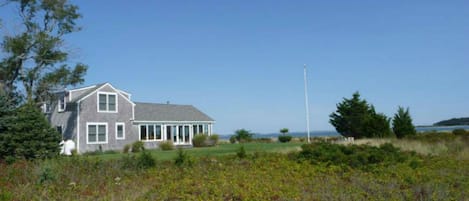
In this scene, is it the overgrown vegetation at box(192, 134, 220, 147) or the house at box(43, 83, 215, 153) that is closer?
the house at box(43, 83, 215, 153)

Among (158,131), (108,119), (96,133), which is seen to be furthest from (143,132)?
(96,133)

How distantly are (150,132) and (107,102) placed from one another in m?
4.55

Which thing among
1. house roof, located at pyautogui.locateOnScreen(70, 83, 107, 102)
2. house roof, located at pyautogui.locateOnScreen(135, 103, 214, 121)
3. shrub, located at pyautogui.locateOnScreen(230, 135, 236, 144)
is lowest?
shrub, located at pyautogui.locateOnScreen(230, 135, 236, 144)

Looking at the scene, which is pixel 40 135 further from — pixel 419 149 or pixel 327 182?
pixel 419 149

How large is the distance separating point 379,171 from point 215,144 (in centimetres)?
2488

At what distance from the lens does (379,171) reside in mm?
10367

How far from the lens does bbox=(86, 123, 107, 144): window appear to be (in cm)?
3086

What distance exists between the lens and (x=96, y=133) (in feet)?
103

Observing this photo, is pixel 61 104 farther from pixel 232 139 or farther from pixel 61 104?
pixel 232 139

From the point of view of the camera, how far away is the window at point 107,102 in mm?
31859

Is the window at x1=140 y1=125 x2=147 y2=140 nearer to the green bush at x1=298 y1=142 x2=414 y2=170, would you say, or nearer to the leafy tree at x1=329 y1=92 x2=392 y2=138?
the leafy tree at x1=329 y1=92 x2=392 y2=138

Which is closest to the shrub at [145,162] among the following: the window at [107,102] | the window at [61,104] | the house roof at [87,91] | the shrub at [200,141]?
the house roof at [87,91]

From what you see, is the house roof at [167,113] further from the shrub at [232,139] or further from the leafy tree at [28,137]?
the leafy tree at [28,137]

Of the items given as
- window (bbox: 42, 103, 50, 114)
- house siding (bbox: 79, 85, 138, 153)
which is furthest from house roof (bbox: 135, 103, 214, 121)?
window (bbox: 42, 103, 50, 114)
